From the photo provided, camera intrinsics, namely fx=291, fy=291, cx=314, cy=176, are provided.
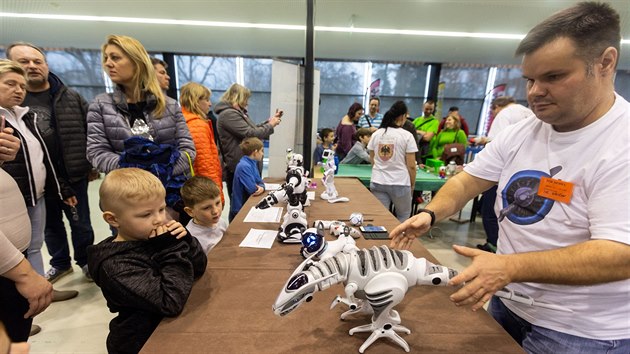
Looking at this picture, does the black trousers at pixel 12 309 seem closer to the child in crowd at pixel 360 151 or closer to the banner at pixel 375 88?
the child in crowd at pixel 360 151

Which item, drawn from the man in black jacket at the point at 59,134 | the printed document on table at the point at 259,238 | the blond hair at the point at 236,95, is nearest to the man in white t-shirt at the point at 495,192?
the printed document on table at the point at 259,238

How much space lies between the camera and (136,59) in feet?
5.15

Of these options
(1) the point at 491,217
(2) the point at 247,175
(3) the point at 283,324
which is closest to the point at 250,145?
(2) the point at 247,175

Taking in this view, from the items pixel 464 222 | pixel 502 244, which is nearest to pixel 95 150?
pixel 502 244

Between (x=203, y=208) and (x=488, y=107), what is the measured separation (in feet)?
28.0

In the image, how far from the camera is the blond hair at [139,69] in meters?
1.53

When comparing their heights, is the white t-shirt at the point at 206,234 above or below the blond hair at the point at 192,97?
below

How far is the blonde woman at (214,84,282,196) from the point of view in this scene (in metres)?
2.74

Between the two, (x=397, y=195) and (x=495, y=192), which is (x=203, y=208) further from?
(x=495, y=192)

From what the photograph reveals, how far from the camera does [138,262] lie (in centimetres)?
97

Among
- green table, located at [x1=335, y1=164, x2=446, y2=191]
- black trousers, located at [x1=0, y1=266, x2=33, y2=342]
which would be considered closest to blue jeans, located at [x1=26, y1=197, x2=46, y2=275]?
black trousers, located at [x1=0, y1=266, x2=33, y2=342]

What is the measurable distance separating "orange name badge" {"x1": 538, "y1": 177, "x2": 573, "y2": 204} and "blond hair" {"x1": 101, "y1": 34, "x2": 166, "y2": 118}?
5.98 feet

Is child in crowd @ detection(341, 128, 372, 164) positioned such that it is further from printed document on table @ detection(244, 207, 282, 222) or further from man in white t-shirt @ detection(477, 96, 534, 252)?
printed document on table @ detection(244, 207, 282, 222)

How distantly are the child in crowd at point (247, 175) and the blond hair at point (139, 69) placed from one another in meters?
0.83
